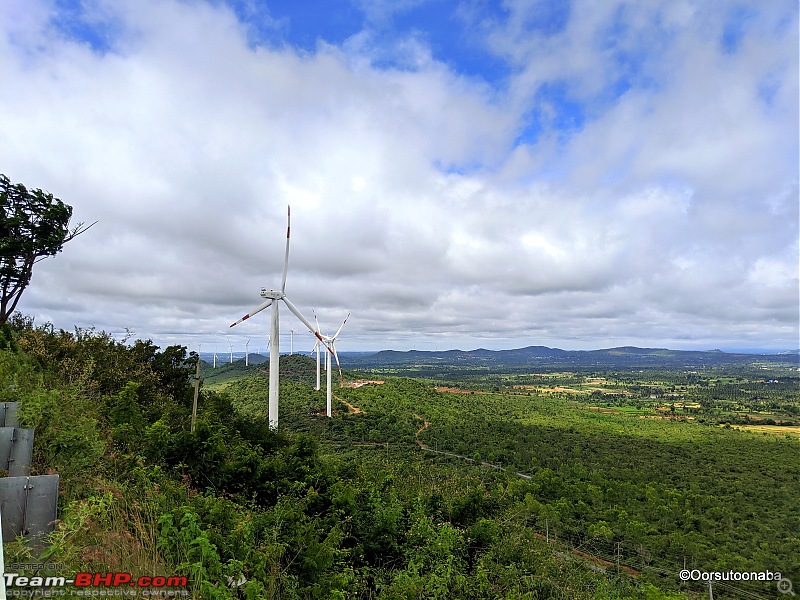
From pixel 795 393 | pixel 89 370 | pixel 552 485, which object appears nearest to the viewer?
pixel 89 370

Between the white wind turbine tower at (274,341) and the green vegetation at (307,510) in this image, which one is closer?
the green vegetation at (307,510)

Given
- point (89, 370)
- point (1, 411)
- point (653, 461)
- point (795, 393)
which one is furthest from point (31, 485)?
point (795, 393)

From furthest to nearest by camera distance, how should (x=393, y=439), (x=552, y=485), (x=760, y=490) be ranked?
1. (x=393, y=439)
2. (x=760, y=490)
3. (x=552, y=485)

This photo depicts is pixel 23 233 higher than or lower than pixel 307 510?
higher

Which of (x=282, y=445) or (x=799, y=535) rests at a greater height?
(x=282, y=445)

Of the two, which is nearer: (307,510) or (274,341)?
(307,510)

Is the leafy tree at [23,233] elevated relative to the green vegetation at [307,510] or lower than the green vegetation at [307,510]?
elevated

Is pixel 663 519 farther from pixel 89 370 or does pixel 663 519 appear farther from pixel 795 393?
pixel 795 393

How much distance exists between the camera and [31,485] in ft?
24.2

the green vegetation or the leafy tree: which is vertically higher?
the leafy tree

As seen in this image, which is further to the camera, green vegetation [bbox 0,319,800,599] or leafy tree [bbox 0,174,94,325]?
leafy tree [bbox 0,174,94,325]

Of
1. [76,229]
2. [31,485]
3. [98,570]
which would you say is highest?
[76,229]

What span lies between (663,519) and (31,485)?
5307cm

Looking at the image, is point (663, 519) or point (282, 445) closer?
point (282, 445)
